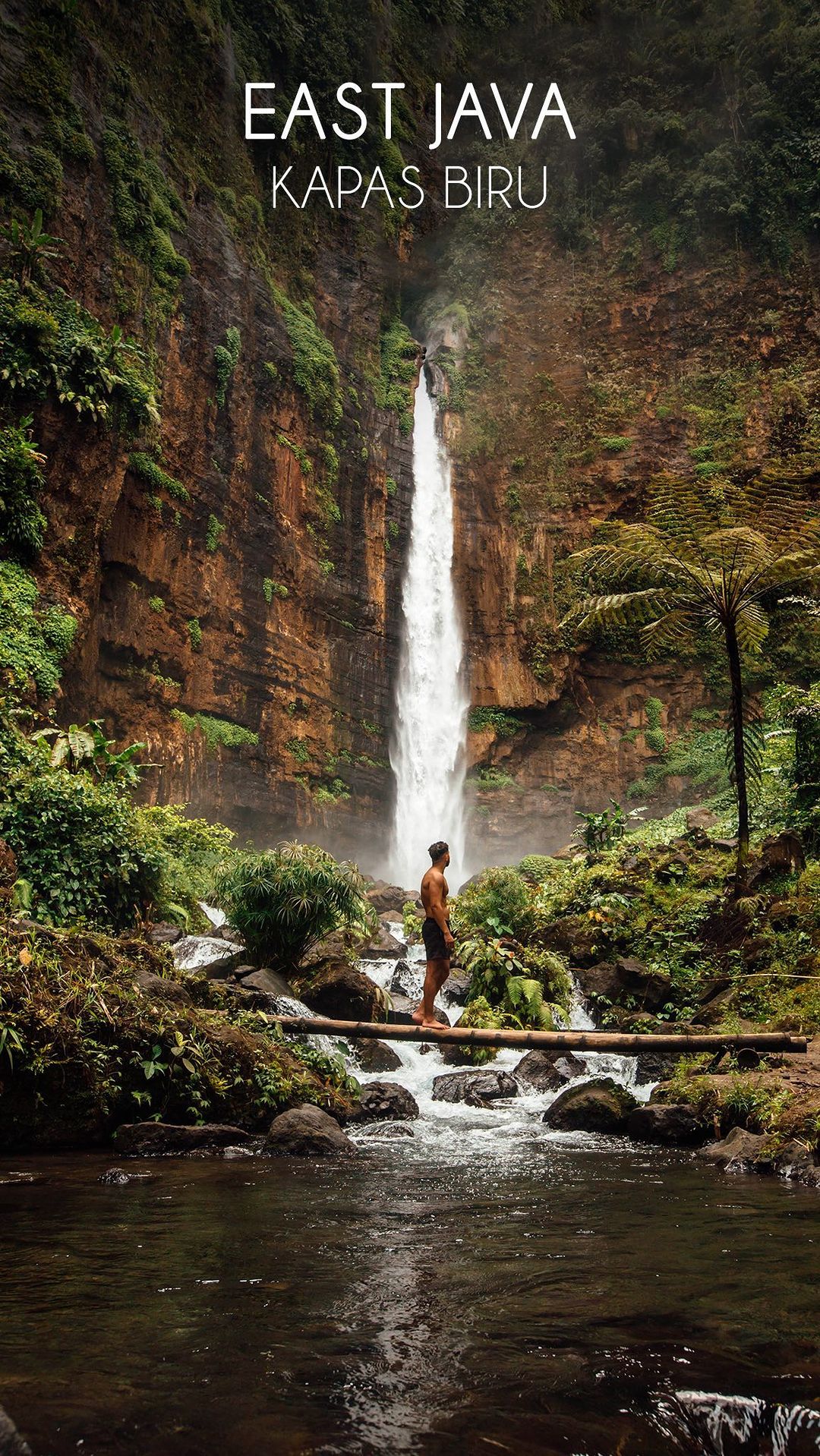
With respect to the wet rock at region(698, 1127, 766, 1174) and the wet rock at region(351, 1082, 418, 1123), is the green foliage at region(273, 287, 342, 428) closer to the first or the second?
the wet rock at region(351, 1082, 418, 1123)

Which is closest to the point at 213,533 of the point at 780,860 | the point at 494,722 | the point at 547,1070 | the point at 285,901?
the point at 494,722

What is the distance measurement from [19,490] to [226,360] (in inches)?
380

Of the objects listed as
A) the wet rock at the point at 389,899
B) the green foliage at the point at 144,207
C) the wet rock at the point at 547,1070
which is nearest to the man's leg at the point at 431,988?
the wet rock at the point at 547,1070

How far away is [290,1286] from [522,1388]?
43.2 inches

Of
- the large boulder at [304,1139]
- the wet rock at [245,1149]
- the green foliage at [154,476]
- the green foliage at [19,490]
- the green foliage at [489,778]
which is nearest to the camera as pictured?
the wet rock at [245,1149]

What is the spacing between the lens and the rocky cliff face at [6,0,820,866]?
62.4 feet

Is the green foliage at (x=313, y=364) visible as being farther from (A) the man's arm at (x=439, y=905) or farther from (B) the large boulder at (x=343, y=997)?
(A) the man's arm at (x=439, y=905)

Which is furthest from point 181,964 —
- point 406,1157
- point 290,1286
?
point 290,1286

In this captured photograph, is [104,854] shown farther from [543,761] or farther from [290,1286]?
[543,761]

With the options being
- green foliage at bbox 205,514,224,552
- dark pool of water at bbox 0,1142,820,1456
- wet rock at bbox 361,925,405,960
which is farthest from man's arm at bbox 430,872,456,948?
green foliage at bbox 205,514,224,552

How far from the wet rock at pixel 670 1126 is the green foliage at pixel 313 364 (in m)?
23.5

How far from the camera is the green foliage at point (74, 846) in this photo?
9008 mm

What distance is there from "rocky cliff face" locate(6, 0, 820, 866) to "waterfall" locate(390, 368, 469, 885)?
531 millimetres

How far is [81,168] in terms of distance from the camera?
18.4m
